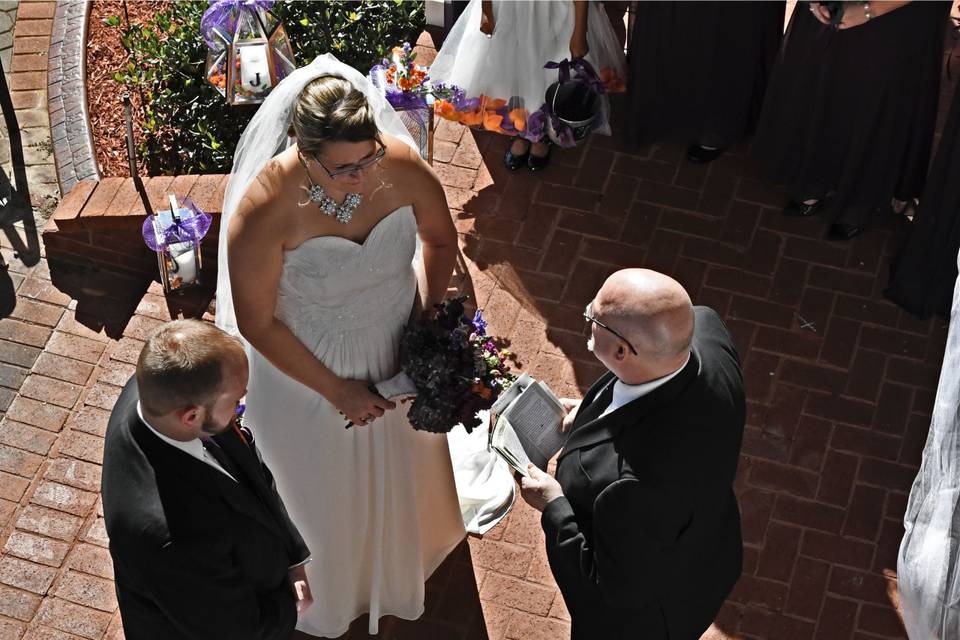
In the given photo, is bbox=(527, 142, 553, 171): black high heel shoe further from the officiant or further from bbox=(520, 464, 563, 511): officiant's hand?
bbox=(520, 464, 563, 511): officiant's hand

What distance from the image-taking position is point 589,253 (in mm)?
6008

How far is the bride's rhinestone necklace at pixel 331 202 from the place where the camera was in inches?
142

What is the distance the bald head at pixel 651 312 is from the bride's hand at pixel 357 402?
1082 millimetres

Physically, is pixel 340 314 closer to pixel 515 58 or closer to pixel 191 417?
pixel 191 417

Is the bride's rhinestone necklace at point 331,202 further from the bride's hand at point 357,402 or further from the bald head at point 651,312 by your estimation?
the bald head at point 651,312

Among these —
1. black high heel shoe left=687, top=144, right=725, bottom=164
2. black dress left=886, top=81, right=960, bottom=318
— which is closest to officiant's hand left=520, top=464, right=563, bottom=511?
black dress left=886, top=81, right=960, bottom=318

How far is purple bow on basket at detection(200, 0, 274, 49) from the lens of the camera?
5.73 meters

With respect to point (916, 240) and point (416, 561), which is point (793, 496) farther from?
point (416, 561)

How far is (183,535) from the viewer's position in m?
3.05

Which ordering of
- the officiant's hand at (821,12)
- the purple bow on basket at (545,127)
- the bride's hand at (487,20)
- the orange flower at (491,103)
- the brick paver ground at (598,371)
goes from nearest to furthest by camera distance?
the brick paver ground at (598,371), the officiant's hand at (821,12), the bride's hand at (487,20), the purple bow on basket at (545,127), the orange flower at (491,103)

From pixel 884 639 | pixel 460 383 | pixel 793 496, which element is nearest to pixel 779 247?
pixel 793 496

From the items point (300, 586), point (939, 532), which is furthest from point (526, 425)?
point (939, 532)

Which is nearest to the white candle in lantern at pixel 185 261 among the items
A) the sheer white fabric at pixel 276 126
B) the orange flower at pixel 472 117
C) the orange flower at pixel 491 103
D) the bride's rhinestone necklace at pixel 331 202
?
the sheer white fabric at pixel 276 126

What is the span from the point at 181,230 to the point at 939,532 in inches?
152
